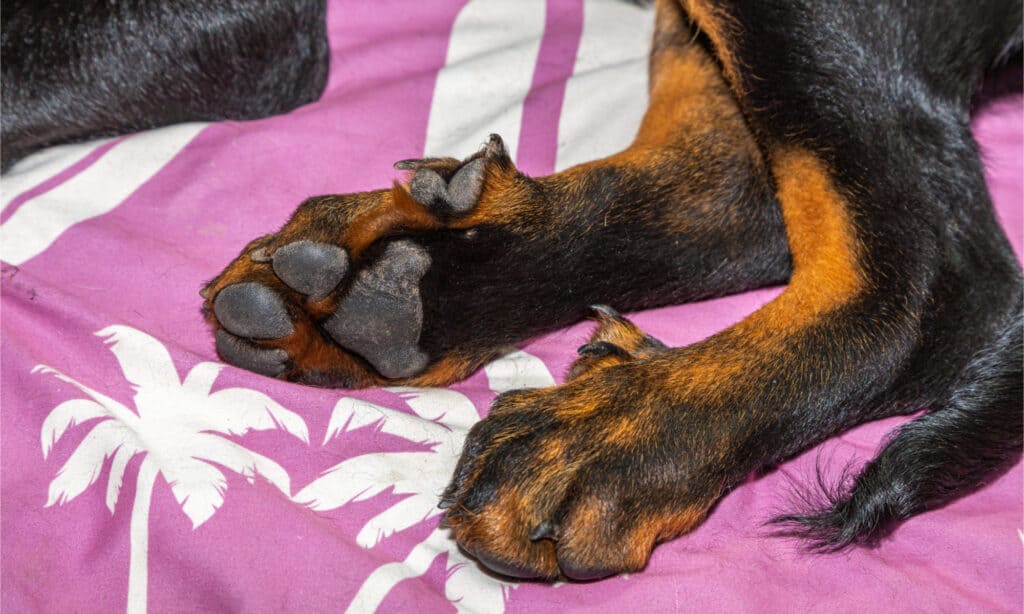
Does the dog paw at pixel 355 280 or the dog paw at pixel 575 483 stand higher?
the dog paw at pixel 355 280

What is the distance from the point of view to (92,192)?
71.0 inches

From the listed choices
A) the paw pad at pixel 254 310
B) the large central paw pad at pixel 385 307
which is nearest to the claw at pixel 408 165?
the large central paw pad at pixel 385 307

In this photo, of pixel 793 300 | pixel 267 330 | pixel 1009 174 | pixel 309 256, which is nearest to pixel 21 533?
pixel 267 330

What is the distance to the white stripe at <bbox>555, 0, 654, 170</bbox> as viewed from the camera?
2053 mm

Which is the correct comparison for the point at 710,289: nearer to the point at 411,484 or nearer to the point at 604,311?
the point at 604,311

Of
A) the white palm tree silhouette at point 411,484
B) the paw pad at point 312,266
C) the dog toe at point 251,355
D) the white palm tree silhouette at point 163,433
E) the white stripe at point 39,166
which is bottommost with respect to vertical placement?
the white palm tree silhouette at point 411,484

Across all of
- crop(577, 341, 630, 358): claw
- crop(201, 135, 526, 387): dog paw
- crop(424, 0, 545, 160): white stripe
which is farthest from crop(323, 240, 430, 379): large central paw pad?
crop(424, 0, 545, 160): white stripe

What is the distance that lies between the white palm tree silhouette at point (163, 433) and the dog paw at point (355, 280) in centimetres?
10

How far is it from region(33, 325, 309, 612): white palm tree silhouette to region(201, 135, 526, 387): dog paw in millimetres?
96

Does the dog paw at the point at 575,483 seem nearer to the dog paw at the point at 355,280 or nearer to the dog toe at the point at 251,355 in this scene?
the dog paw at the point at 355,280

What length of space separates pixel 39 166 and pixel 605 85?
1182mm

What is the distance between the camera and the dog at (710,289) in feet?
4.38

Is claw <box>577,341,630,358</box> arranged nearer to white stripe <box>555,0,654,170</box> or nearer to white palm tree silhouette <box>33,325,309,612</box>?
white palm tree silhouette <box>33,325,309,612</box>

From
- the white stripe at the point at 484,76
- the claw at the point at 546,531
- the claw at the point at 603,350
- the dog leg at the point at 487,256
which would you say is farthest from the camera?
the white stripe at the point at 484,76
